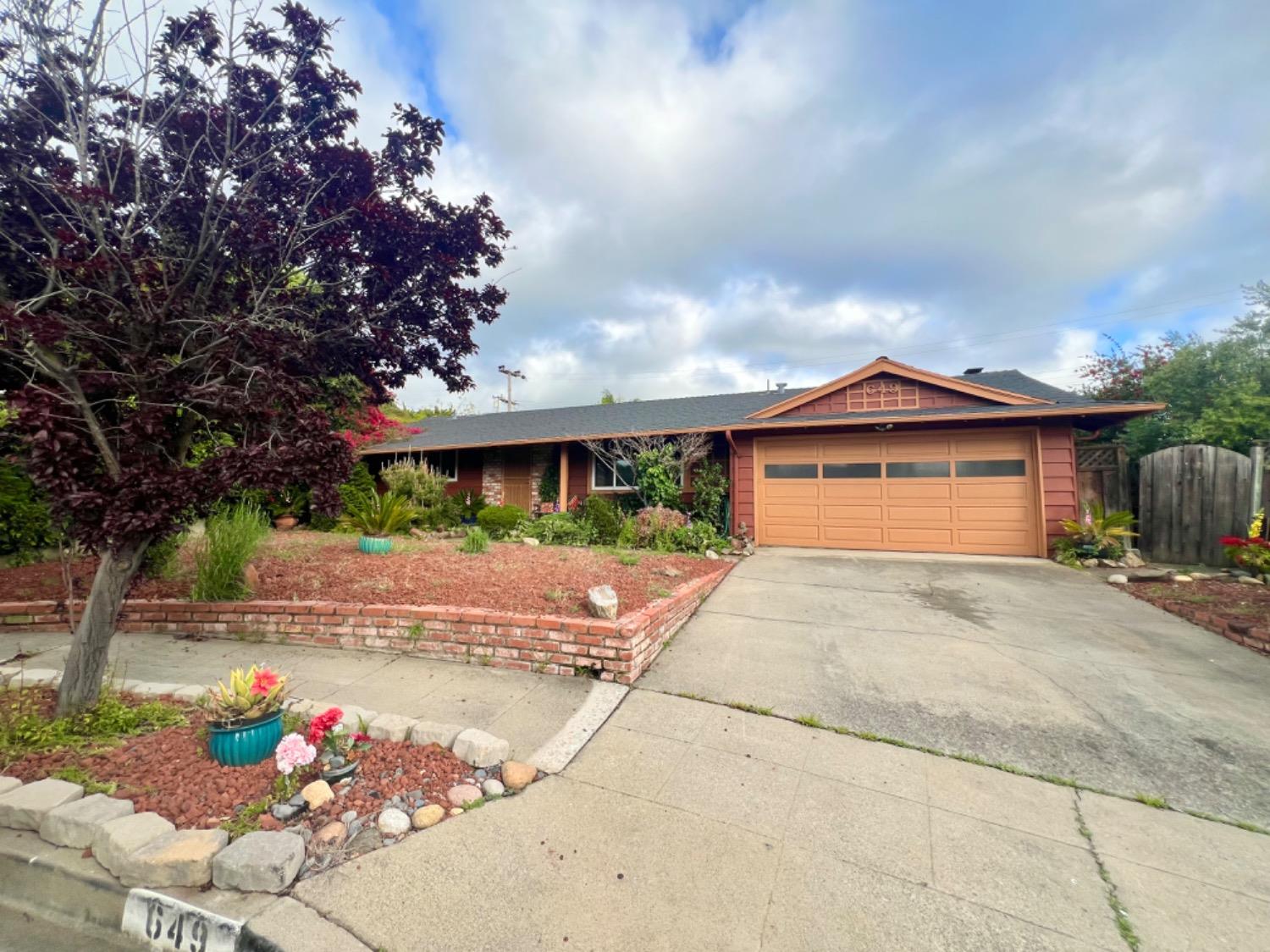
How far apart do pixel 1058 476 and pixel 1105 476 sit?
1013mm

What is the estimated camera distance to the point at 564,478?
12289mm

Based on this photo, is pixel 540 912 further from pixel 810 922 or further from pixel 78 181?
pixel 78 181

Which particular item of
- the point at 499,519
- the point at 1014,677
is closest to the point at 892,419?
the point at 1014,677

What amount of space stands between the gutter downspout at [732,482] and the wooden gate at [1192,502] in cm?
657

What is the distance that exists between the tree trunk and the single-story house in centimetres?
847

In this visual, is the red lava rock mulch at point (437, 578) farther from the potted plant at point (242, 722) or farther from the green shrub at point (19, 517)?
the potted plant at point (242, 722)

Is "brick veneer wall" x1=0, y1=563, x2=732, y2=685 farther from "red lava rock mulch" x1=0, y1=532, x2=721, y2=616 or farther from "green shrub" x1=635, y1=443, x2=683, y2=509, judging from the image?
"green shrub" x1=635, y1=443, x2=683, y2=509

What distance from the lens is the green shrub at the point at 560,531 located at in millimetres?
9211

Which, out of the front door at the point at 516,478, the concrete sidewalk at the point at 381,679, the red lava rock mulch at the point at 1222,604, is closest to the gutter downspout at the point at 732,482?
the front door at the point at 516,478

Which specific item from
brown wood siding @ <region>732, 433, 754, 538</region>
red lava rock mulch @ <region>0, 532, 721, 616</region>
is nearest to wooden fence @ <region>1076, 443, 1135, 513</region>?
brown wood siding @ <region>732, 433, 754, 538</region>

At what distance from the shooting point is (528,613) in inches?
170

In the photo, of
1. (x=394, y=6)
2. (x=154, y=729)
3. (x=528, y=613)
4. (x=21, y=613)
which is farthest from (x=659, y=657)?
(x=394, y=6)

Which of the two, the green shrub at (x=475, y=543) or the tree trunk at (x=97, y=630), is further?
the green shrub at (x=475, y=543)

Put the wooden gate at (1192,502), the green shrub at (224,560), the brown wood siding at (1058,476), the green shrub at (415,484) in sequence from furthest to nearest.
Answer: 1. the green shrub at (415,484)
2. the brown wood siding at (1058,476)
3. the wooden gate at (1192,502)
4. the green shrub at (224,560)
